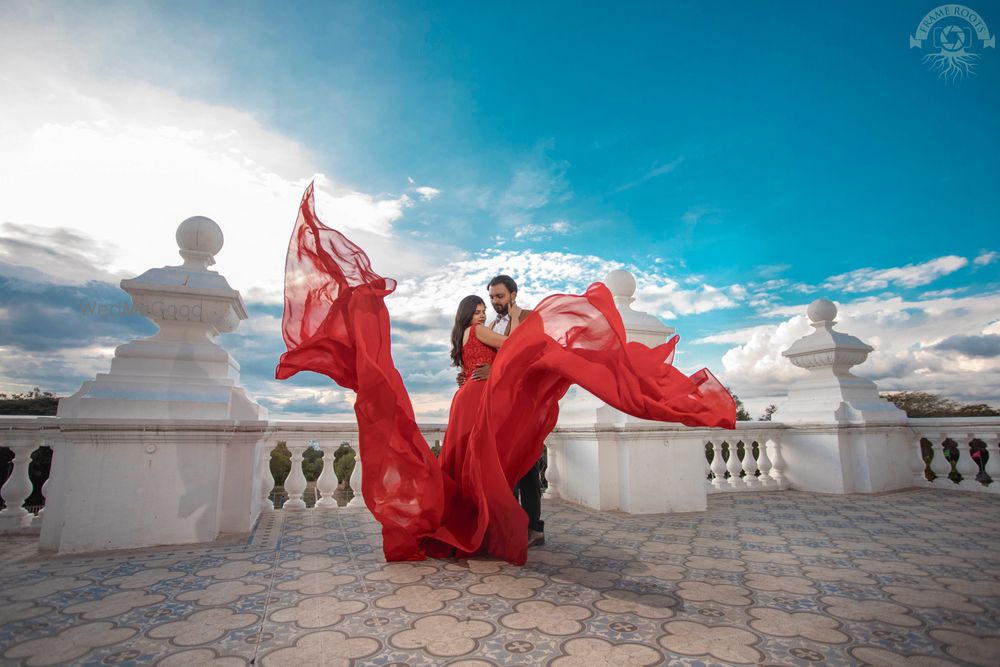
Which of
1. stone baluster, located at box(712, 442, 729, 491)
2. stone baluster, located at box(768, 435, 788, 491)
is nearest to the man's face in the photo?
stone baluster, located at box(712, 442, 729, 491)

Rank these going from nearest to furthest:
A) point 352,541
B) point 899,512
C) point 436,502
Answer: point 436,502 → point 352,541 → point 899,512

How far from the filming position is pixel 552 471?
17.1 ft

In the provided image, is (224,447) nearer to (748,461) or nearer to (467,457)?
(467,457)

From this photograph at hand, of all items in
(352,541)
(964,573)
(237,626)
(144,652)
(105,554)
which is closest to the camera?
(144,652)

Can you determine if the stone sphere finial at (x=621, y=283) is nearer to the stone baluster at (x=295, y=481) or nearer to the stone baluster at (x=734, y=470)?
the stone baluster at (x=734, y=470)

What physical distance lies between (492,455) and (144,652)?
1.54 meters

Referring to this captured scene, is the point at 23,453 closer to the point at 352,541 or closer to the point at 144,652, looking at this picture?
the point at 352,541

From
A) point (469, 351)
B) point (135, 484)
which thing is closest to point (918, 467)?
Result: point (469, 351)

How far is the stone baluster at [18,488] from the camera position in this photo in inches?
146

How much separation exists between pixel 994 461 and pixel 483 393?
585cm

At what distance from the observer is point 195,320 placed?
11.9 ft

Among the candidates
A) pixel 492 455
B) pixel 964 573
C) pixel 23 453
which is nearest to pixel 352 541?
pixel 492 455

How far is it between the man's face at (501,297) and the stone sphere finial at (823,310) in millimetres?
4741

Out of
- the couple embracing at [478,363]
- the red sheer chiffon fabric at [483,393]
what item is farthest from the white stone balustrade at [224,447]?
the couple embracing at [478,363]
